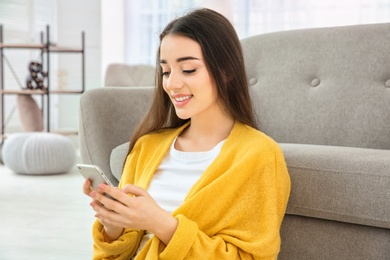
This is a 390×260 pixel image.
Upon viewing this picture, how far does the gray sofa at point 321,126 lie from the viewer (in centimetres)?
157

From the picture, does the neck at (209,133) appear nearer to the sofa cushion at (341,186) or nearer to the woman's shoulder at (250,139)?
the woman's shoulder at (250,139)

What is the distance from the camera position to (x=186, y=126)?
A: 1.60m

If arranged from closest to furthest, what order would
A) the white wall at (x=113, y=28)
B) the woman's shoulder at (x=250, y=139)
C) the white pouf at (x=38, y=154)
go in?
the woman's shoulder at (x=250, y=139), the white pouf at (x=38, y=154), the white wall at (x=113, y=28)

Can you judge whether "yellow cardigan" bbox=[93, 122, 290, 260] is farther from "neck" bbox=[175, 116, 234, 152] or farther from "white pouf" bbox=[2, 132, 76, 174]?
"white pouf" bbox=[2, 132, 76, 174]

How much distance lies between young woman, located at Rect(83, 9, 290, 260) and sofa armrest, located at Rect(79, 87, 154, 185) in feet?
1.71

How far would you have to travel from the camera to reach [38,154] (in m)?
4.11

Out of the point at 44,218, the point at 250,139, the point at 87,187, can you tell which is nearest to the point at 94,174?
the point at 87,187

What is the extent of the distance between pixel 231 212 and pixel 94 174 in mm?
307

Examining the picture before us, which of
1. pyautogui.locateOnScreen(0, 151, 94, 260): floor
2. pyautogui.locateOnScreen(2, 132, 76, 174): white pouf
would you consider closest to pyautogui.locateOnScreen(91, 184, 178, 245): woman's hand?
pyautogui.locateOnScreen(0, 151, 94, 260): floor

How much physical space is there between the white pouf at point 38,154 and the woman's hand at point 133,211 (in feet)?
9.70

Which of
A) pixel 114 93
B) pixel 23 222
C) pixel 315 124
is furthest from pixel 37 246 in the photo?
pixel 315 124

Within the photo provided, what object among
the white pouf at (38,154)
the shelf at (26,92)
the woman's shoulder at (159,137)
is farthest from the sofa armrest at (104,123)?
the shelf at (26,92)

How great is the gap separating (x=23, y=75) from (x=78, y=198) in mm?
2771

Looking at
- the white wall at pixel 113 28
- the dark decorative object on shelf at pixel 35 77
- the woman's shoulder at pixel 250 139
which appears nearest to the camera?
the woman's shoulder at pixel 250 139
